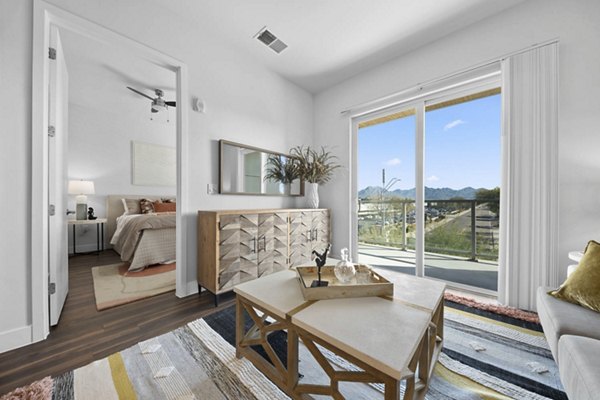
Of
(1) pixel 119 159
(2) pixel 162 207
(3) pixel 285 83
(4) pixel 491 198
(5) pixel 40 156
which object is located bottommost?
(2) pixel 162 207

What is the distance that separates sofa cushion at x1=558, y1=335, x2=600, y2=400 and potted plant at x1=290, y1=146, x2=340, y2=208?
2482 mm

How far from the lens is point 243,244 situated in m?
Result: 2.23

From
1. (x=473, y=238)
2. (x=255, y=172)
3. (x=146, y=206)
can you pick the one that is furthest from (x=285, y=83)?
(x=146, y=206)

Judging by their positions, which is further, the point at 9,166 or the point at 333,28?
the point at 333,28

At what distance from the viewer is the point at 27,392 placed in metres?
1.10

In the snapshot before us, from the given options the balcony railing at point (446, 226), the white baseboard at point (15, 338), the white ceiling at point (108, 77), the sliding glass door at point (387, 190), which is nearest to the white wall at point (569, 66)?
the balcony railing at point (446, 226)

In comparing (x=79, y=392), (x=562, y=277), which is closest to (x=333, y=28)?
(x=562, y=277)

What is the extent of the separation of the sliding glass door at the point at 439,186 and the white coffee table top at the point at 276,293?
197 cm

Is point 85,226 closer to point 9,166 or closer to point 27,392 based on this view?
point 9,166

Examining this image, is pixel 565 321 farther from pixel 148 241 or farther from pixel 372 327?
pixel 148 241

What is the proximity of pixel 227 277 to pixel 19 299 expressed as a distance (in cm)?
132

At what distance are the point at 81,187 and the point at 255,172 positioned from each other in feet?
11.0

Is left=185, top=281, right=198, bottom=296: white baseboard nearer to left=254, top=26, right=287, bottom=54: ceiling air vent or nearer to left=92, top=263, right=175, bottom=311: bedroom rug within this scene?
left=92, top=263, right=175, bottom=311: bedroom rug

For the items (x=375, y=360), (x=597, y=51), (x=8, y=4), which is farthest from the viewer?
(x=597, y=51)
